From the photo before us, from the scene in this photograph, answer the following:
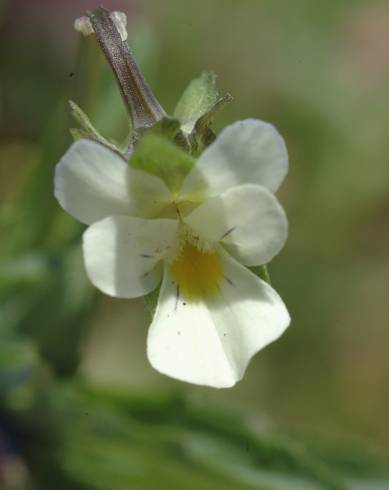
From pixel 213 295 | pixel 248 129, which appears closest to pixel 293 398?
pixel 213 295

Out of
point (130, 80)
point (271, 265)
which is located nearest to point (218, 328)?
point (130, 80)

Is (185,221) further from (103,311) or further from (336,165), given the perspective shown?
(336,165)

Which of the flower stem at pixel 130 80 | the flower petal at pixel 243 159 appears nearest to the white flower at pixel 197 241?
the flower petal at pixel 243 159

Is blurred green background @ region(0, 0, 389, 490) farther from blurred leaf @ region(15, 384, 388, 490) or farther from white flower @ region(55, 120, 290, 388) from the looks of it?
white flower @ region(55, 120, 290, 388)

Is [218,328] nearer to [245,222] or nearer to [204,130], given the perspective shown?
[245,222]

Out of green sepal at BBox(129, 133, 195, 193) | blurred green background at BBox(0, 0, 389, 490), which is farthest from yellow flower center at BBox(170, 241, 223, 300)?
blurred green background at BBox(0, 0, 389, 490)

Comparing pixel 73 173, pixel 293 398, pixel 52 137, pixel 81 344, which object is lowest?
pixel 293 398
